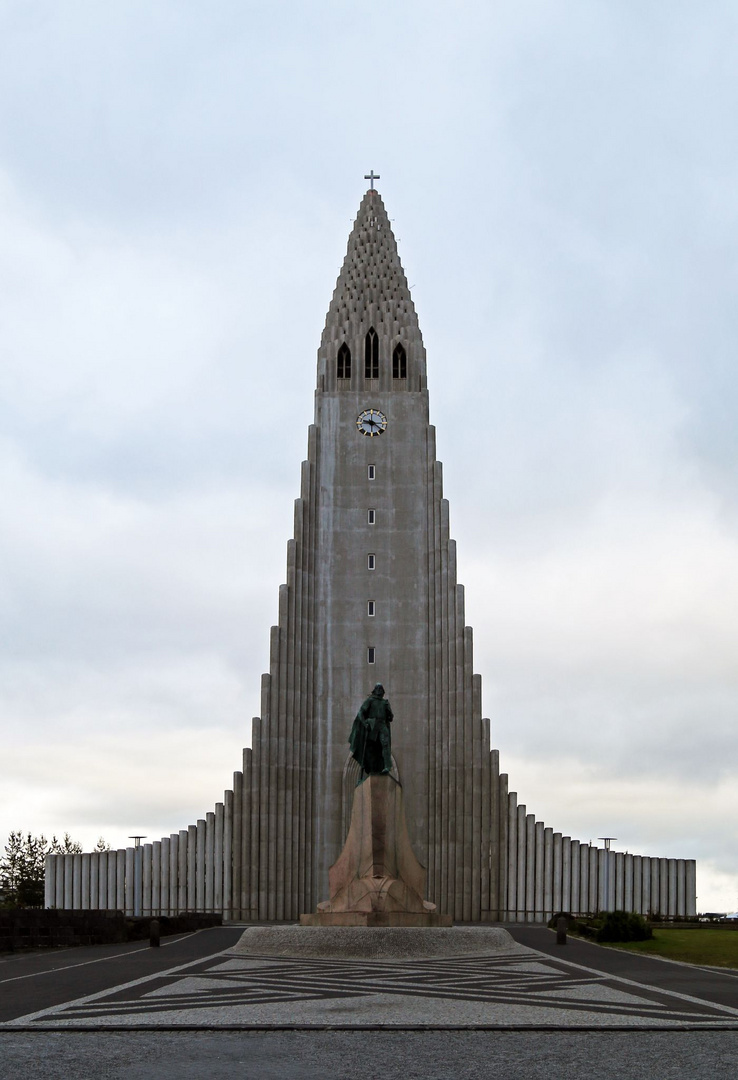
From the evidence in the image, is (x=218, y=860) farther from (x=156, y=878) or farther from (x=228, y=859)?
(x=156, y=878)

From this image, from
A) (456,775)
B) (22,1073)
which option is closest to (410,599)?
(456,775)

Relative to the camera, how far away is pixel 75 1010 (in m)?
10.4

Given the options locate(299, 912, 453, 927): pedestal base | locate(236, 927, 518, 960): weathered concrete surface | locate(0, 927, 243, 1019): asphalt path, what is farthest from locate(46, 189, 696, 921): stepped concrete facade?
locate(236, 927, 518, 960): weathered concrete surface

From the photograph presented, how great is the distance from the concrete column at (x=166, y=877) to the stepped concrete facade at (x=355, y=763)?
5 cm

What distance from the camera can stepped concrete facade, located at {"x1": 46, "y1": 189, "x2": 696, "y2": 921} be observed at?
45.8 m

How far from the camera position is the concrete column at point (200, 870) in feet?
151

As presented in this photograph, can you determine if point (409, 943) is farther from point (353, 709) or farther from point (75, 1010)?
point (353, 709)

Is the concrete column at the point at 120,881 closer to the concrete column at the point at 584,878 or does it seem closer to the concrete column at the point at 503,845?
the concrete column at the point at 503,845

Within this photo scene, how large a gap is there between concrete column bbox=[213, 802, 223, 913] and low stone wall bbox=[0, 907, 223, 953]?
17821 millimetres

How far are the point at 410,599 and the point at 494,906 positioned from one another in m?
11.6

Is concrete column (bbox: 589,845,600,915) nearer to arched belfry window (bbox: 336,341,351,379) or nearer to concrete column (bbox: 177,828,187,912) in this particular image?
concrete column (bbox: 177,828,187,912)

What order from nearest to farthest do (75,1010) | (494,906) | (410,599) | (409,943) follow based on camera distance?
(75,1010), (409,943), (494,906), (410,599)

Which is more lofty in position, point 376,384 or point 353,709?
point 376,384

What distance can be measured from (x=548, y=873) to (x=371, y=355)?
21545 millimetres
